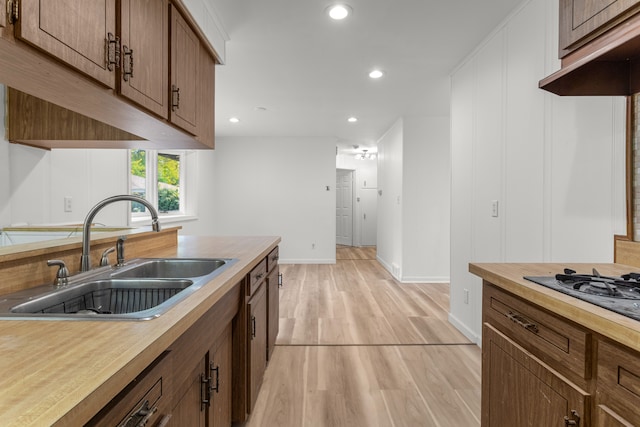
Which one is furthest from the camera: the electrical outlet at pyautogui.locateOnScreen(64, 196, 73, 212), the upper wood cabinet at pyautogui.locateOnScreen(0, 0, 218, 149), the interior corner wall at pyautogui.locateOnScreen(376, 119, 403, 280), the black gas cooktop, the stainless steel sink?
the interior corner wall at pyautogui.locateOnScreen(376, 119, 403, 280)

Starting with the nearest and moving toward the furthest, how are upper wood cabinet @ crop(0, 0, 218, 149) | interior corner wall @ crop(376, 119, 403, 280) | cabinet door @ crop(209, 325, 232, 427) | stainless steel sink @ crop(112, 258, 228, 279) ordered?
upper wood cabinet @ crop(0, 0, 218, 149), cabinet door @ crop(209, 325, 232, 427), stainless steel sink @ crop(112, 258, 228, 279), interior corner wall @ crop(376, 119, 403, 280)

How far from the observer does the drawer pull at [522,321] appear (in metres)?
1.04

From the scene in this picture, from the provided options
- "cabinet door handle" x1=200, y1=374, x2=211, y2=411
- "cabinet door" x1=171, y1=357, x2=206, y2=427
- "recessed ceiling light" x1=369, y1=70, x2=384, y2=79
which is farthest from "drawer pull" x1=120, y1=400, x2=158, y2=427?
"recessed ceiling light" x1=369, y1=70, x2=384, y2=79

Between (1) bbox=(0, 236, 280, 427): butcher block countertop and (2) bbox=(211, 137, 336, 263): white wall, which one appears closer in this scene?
(1) bbox=(0, 236, 280, 427): butcher block countertop

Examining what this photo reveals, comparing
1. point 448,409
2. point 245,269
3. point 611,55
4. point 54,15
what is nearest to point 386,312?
point 448,409

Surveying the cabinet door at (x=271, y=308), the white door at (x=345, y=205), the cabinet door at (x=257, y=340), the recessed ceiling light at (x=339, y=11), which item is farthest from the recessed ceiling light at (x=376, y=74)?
the white door at (x=345, y=205)

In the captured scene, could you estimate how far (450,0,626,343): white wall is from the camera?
151 cm

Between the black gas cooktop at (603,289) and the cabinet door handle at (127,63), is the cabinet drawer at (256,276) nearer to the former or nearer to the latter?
the cabinet door handle at (127,63)

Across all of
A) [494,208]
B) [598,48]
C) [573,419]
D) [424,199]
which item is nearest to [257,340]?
[573,419]

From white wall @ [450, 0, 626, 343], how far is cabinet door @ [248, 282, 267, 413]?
1.67m

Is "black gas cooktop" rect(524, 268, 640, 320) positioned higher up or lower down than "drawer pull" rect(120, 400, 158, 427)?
higher up

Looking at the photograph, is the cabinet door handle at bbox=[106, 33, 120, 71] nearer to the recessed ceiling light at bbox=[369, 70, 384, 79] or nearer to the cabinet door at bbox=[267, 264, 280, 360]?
the cabinet door at bbox=[267, 264, 280, 360]

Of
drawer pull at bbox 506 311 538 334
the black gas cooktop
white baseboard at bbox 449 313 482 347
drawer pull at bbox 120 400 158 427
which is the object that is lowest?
white baseboard at bbox 449 313 482 347

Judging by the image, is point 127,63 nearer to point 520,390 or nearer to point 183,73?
point 183,73
